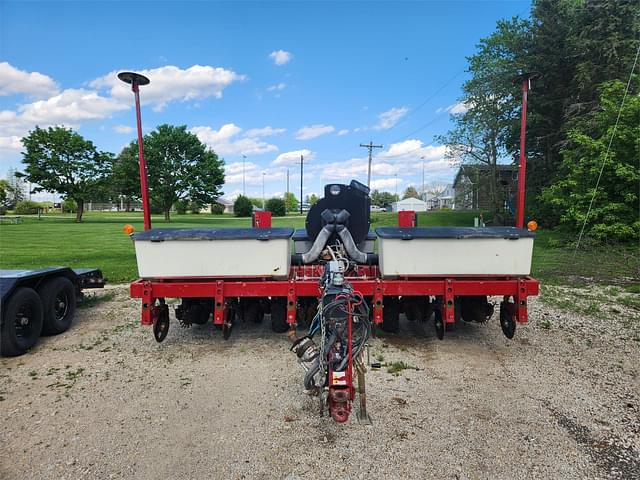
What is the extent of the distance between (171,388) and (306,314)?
183cm

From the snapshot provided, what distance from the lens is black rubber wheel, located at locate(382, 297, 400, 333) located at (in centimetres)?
545

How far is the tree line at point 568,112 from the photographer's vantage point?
50.8 feet

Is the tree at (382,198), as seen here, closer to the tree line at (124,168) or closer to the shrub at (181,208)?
the shrub at (181,208)

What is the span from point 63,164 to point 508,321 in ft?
159

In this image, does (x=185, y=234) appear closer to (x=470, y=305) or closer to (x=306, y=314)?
(x=306, y=314)

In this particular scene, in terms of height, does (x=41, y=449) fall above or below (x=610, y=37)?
below

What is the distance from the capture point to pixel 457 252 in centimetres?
465

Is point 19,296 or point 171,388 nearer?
point 171,388

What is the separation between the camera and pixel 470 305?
5.66 metres

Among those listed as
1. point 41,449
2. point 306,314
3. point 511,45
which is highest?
point 511,45

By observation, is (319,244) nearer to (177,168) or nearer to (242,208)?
(177,168)

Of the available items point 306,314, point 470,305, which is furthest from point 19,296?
point 470,305

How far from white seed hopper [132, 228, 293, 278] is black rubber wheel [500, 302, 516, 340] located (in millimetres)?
2700

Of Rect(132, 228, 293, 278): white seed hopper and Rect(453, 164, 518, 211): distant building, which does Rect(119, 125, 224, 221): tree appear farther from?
Rect(132, 228, 293, 278): white seed hopper
